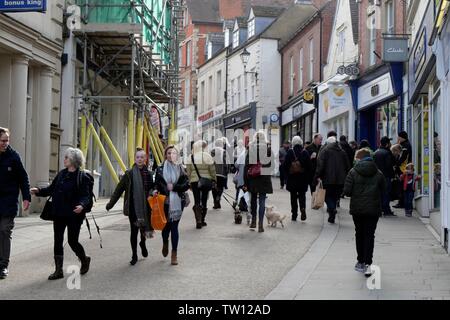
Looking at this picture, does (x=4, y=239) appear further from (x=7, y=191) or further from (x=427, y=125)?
(x=427, y=125)

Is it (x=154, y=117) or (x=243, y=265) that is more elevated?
(x=154, y=117)

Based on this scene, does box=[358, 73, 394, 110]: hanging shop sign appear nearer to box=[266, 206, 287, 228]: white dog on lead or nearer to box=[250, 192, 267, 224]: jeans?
box=[266, 206, 287, 228]: white dog on lead

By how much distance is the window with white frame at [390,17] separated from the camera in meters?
23.9

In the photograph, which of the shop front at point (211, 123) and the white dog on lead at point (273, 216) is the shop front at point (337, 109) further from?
the shop front at point (211, 123)

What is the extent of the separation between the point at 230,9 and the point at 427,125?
4400 cm

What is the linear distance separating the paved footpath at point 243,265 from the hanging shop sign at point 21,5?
4054mm

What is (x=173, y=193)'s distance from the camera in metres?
10.3

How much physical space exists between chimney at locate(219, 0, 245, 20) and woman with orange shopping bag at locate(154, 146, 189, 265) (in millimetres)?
48450

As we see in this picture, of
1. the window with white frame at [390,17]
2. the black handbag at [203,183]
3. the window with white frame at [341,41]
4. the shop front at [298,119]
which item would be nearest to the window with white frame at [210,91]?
the shop front at [298,119]

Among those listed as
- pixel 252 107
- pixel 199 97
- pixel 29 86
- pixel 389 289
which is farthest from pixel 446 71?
pixel 199 97

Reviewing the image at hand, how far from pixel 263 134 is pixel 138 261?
15.7 feet

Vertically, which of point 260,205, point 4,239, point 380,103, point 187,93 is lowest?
point 4,239

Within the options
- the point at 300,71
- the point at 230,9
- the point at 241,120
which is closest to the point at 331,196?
the point at 300,71

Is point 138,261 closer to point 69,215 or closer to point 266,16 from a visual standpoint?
point 69,215
